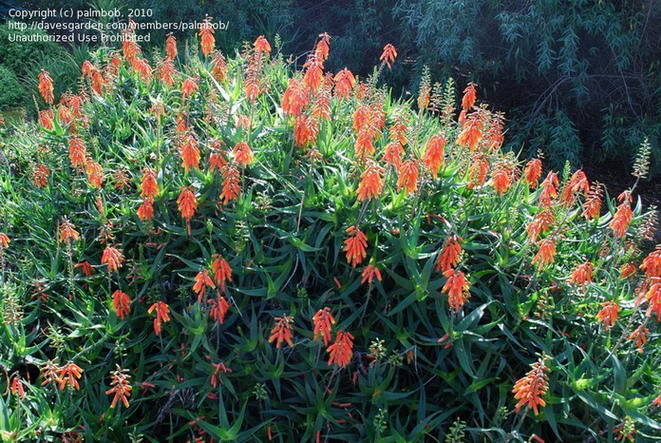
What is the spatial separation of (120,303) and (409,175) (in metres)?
1.26

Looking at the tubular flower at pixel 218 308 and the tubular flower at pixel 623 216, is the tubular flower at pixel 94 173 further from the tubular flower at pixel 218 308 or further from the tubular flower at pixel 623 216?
the tubular flower at pixel 623 216

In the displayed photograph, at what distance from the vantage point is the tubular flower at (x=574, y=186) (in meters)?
2.93

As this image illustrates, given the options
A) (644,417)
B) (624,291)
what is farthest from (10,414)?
(624,291)

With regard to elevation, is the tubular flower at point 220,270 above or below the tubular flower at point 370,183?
below

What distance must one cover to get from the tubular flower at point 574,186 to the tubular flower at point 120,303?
1894 millimetres

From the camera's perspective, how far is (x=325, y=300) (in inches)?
111

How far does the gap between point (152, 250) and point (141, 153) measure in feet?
1.85

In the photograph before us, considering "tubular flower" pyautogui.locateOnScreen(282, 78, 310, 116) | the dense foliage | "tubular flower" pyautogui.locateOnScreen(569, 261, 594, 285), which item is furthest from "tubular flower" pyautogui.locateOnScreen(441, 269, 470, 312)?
"tubular flower" pyautogui.locateOnScreen(282, 78, 310, 116)

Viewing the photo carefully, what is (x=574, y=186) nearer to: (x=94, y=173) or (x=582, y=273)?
(x=582, y=273)

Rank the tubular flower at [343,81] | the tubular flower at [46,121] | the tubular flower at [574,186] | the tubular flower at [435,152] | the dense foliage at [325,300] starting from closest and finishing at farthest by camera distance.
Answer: the dense foliage at [325,300]
the tubular flower at [435,152]
the tubular flower at [574,186]
the tubular flower at [343,81]
the tubular flower at [46,121]

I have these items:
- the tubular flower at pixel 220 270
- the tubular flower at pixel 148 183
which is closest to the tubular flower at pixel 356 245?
the tubular flower at pixel 220 270

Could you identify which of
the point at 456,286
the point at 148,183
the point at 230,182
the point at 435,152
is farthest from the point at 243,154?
the point at 456,286

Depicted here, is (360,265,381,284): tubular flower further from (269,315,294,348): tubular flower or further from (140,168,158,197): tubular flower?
(140,168,158,197): tubular flower

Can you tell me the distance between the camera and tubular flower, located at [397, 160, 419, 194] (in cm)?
263
